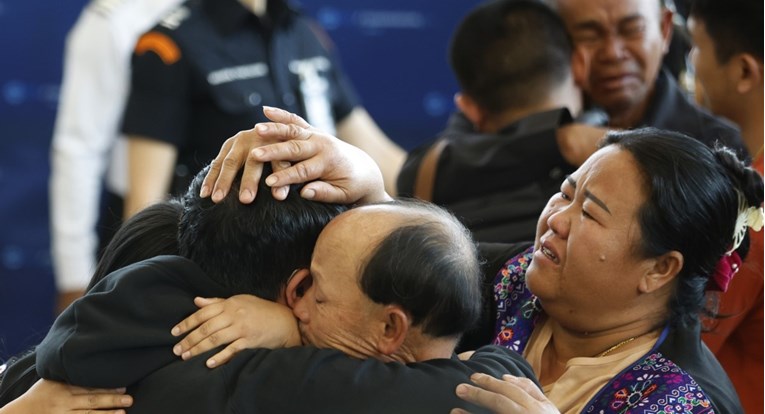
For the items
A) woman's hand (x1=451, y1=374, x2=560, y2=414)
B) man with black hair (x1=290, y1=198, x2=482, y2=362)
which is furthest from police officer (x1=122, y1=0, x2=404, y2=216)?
woman's hand (x1=451, y1=374, x2=560, y2=414)

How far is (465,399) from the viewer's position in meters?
1.37

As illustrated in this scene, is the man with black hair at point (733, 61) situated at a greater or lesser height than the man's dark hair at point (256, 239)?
lesser

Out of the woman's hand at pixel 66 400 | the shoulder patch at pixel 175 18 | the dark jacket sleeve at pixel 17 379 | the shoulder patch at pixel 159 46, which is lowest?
the shoulder patch at pixel 159 46

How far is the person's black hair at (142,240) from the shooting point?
64.1 inches

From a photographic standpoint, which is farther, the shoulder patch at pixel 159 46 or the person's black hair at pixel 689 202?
the shoulder patch at pixel 159 46

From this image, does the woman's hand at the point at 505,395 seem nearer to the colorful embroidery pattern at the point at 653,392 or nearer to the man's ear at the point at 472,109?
the colorful embroidery pattern at the point at 653,392

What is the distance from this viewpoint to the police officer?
10.5 feet

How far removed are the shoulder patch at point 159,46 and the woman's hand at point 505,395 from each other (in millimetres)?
2018

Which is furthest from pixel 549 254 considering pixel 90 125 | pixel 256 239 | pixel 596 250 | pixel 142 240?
pixel 90 125

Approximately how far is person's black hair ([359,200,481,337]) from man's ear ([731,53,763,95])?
128 centimetres

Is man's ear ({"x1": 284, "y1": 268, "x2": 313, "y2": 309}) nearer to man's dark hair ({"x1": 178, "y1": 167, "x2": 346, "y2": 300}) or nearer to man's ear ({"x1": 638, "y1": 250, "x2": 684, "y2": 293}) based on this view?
man's dark hair ({"x1": 178, "y1": 167, "x2": 346, "y2": 300})

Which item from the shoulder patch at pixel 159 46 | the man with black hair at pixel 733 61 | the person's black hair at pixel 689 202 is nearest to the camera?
the person's black hair at pixel 689 202

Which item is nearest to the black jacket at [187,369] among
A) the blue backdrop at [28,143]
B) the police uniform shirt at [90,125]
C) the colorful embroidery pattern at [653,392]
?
the colorful embroidery pattern at [653,392]

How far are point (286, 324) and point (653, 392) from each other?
55 cm
